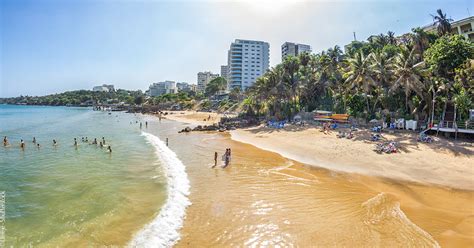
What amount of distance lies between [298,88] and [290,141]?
16.5 meters

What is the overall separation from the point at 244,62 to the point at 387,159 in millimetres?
114364

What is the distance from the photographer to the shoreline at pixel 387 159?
1662 cm

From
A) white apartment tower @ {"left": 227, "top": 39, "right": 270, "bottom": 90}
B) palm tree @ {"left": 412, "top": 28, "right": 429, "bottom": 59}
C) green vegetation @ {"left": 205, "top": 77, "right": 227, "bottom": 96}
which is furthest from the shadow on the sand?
white apartment tower @ {"left": 227, "top": 39, "right": 270, "bottom": 90}

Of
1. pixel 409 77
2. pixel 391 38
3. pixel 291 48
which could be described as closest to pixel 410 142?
pixel 409 77

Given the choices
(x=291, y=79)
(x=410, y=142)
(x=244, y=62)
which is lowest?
(x=410, y=142)

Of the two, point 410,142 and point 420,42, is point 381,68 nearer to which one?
point 420,42

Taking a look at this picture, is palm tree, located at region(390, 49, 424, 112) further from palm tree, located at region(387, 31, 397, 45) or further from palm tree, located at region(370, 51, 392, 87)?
palm tree, located at region(387, 31, 397, 45)

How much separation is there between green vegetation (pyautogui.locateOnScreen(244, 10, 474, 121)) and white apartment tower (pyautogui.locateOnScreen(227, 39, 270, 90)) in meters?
77.4

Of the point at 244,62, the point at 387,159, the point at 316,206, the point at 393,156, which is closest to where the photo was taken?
the point at 316,206

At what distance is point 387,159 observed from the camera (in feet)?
65.6

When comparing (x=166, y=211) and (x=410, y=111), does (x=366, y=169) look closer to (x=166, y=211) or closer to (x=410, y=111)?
(x=166, y=211)

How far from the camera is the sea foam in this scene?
1021cm

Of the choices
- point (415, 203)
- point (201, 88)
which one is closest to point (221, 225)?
point (415, 203)

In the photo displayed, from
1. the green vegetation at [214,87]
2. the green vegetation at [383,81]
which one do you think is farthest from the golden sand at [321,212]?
the green vegetation at [214,87]
